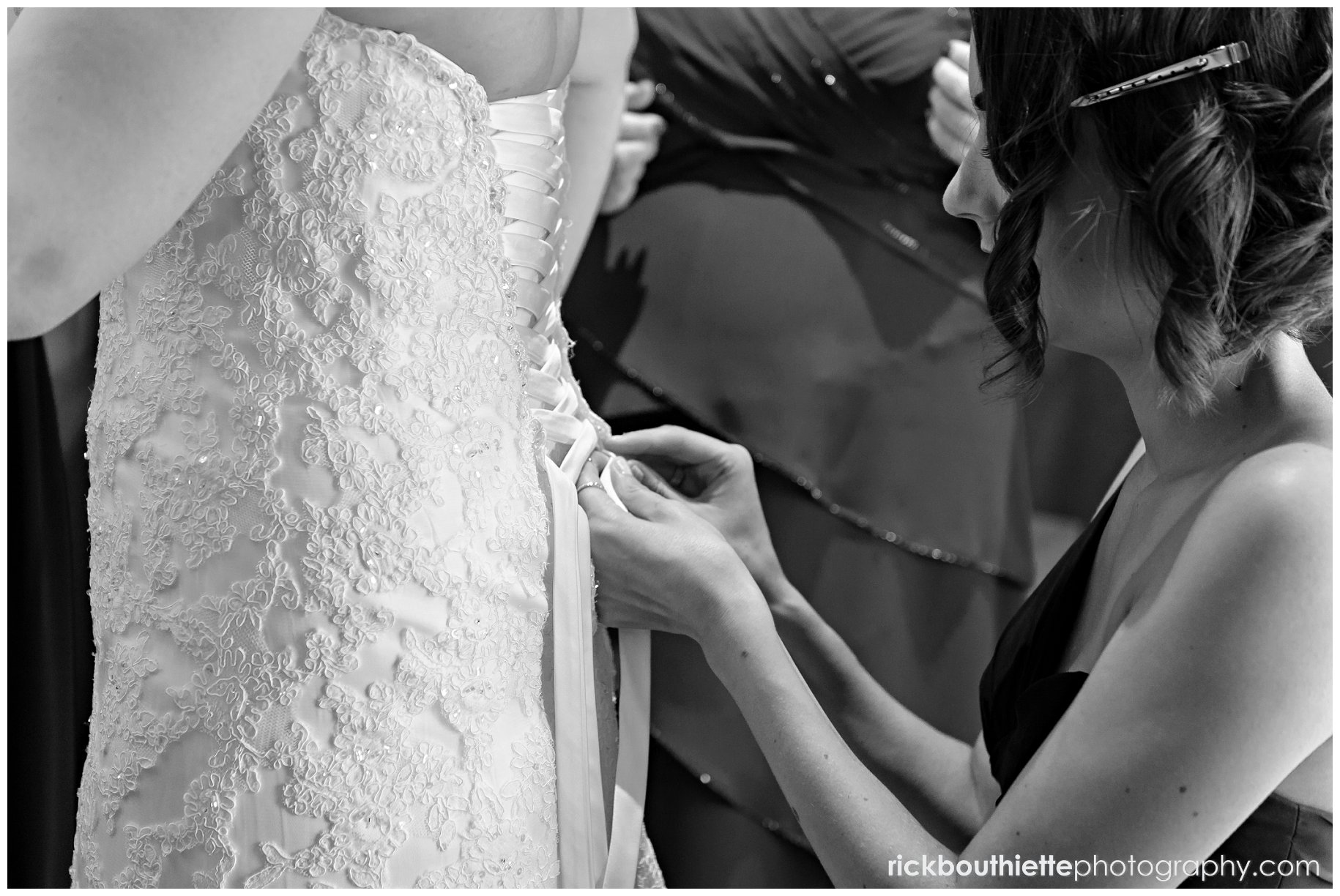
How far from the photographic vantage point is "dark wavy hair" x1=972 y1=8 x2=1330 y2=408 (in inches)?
28.2

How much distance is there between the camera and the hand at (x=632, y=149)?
1538 mm

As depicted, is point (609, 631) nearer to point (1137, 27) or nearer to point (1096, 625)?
point (1096, 625)

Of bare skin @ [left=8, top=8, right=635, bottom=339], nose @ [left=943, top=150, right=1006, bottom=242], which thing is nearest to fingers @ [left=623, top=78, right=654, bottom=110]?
nose @ [left=943, top=150, right=1006, bottom=242]

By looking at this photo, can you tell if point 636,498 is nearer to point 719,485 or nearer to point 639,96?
point 719,485

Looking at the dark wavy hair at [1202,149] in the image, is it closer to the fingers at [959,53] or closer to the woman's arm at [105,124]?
the woman's arm at [105,124]

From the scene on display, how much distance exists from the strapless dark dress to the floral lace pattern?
0.36 meters

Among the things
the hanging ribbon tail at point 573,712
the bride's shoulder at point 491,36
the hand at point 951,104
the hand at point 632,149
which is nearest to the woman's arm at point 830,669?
the hanging ribbon tail at point 573,712

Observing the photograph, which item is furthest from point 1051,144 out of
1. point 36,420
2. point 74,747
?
point 74,747

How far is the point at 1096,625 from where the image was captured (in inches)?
34.8

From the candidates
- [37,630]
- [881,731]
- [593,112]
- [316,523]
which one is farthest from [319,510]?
[37,630]

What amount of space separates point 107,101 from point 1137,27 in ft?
1.91

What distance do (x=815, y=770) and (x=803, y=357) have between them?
790 millimetres

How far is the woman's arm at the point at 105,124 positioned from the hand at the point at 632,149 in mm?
933

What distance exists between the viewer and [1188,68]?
719 millimetres
